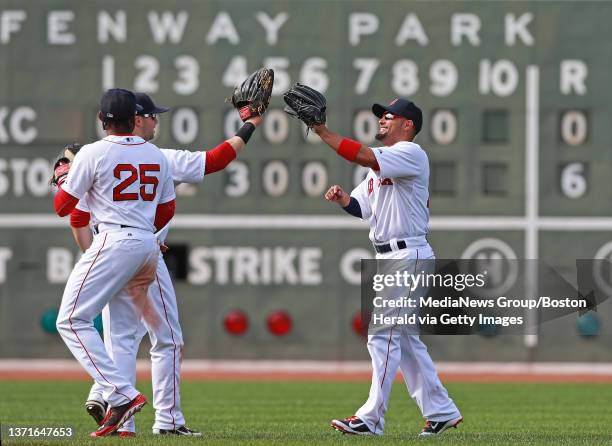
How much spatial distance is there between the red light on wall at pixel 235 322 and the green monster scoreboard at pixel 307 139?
0.08 ft

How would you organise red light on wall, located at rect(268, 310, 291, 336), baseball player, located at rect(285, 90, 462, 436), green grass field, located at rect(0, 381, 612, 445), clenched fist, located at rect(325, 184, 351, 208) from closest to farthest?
green grass field, located at rect(0, 381, 612, 445) < baseball player, located at rect(285, 90, 462, 436) < clenched fist, located at rect(325, 184, 351, 208) < red light on wall, located at rect(268, 310, 291, 336)

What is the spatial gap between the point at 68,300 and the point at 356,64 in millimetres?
7819

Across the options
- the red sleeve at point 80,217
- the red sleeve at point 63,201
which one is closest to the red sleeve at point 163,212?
the red sleeve at point 80,217

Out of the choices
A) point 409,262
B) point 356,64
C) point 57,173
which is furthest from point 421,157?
point 356,64

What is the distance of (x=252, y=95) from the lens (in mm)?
7914

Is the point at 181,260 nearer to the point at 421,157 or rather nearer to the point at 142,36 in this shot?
the point at 142,36

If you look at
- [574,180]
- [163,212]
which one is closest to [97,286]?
[163,212]

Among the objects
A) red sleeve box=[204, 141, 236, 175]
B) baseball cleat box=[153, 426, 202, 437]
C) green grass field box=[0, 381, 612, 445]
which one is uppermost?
red sleeve box=[204, 141, 236, 175]

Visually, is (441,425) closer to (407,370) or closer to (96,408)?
(407,370)

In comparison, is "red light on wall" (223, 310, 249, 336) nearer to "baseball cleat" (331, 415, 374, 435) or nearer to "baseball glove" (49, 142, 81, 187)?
"baseball glove" (49, 142, 81, 187)

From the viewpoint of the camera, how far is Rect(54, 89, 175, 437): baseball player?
720 centimetres

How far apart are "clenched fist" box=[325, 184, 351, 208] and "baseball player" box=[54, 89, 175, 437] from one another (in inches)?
43.1

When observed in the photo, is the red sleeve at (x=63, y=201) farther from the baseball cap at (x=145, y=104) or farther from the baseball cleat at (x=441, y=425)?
the baseball cleat at (x=441, y=425)

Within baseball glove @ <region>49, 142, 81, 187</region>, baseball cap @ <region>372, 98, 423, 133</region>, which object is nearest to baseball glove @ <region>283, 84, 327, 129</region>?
baseball cap @ <region>372, 98, 423, 133</region>
